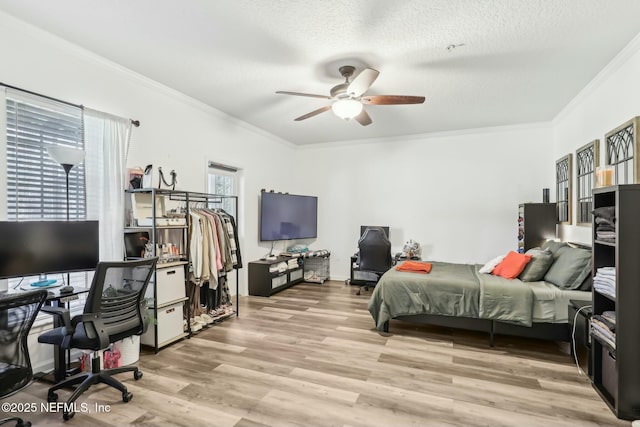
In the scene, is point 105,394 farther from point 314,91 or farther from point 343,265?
point 343,265

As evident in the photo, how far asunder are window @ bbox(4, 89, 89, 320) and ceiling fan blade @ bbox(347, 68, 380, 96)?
2450 mm

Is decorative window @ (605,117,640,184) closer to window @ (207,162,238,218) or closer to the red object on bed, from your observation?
the red object on bed

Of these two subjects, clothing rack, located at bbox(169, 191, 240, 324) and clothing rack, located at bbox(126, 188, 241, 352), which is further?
clothing rack, located at bbox(169, 191, 240, 324)

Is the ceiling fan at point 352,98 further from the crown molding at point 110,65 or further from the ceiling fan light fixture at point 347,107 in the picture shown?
the crown molding at point 110,65

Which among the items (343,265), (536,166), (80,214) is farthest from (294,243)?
(536,166)

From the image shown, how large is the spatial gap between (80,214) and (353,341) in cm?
284

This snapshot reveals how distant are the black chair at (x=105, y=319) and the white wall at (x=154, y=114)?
148cm

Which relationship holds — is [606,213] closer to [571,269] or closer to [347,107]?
[571,269]

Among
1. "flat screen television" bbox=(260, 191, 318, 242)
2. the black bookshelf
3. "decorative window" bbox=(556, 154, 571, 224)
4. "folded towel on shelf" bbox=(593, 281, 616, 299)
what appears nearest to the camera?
the black bookshelf

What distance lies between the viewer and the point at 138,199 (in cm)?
318

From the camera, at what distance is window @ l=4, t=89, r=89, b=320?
2.47 meters

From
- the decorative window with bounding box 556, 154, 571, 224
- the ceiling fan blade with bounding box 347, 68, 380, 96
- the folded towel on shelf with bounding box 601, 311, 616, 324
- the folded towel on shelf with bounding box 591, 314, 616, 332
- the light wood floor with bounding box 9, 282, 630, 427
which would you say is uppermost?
the ceiling fan blade with bounding box 347, 68, 380, 96

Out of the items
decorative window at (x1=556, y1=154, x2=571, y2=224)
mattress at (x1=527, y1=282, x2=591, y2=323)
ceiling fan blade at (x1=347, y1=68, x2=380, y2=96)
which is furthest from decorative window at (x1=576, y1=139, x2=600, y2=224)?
ceiling fan blade at (x1=347, y1=68, x2=380, y2=96)

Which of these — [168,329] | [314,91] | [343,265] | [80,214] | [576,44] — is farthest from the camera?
[343,265]
